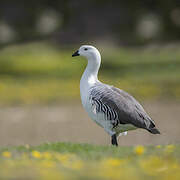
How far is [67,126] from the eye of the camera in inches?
522

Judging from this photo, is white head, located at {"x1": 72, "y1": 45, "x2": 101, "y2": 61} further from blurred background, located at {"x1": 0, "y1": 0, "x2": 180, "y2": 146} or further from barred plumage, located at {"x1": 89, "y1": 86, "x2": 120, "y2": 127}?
blurred background, located at {"x1": 0, "y1": 0, "x2": 180, "y2": 146}

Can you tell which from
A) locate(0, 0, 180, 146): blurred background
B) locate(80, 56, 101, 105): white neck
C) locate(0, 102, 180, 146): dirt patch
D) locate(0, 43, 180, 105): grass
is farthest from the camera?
locate(0, 43, 180, 105): grass

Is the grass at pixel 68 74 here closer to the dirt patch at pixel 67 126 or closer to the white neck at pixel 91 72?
the dirt patch at pixel 67 126

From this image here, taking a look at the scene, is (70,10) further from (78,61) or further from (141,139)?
(141,139)

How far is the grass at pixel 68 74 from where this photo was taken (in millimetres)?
17234

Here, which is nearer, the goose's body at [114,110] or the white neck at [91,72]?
the goose's body at [114,110]

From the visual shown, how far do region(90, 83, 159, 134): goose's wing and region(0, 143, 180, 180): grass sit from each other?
3.45ft

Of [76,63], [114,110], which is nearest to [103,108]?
[114,110]

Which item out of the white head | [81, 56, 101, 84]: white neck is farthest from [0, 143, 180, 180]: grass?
the white head

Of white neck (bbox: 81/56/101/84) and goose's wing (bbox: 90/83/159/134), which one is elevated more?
white neck (bbox: 81/56/101/84)

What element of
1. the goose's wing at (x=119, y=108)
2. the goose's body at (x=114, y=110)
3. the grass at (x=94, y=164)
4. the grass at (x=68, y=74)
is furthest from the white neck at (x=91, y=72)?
the grass at (x=68, y=74)

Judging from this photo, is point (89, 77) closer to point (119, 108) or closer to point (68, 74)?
point (119, 108)

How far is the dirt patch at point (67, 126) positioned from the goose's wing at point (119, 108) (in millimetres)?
2835

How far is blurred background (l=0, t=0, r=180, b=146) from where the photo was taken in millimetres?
13047
